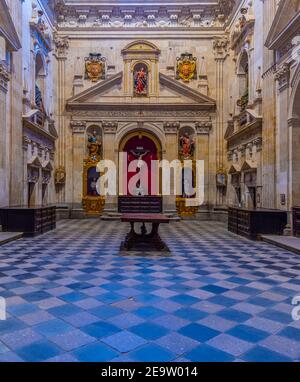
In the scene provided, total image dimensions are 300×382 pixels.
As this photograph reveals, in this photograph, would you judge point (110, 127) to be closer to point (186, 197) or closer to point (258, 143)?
point (186, 197)

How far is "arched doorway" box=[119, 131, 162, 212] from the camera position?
1742cm

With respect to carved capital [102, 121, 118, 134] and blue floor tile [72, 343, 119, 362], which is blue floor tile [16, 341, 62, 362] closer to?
blue floor tile [72, 343, 119, 362]

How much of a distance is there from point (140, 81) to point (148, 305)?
49.0 ft

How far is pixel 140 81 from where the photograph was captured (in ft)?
57.7

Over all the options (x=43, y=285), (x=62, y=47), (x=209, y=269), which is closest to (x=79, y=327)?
(x=43, y=285)

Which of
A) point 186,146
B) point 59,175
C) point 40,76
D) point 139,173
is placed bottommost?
point 59,175

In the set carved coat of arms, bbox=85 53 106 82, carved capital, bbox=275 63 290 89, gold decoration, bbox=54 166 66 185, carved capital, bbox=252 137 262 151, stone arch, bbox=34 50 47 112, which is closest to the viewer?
carved capital, bbox=275 63 290 89

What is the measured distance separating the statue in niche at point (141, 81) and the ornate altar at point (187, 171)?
2730 mm

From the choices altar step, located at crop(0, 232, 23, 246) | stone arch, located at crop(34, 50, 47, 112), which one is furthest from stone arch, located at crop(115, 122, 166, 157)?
altar step, located at crop(0, 232, 23, 246)

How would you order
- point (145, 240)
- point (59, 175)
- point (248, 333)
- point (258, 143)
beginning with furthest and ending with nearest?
point (59, 175) < point (258, 143) < point (145, 240) < point (248, 333)

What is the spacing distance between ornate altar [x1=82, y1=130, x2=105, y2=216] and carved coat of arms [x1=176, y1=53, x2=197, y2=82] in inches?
214

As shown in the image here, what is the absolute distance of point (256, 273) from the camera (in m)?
6.07

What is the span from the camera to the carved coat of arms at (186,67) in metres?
17.7

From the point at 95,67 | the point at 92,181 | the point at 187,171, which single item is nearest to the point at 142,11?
the point at 95,67
